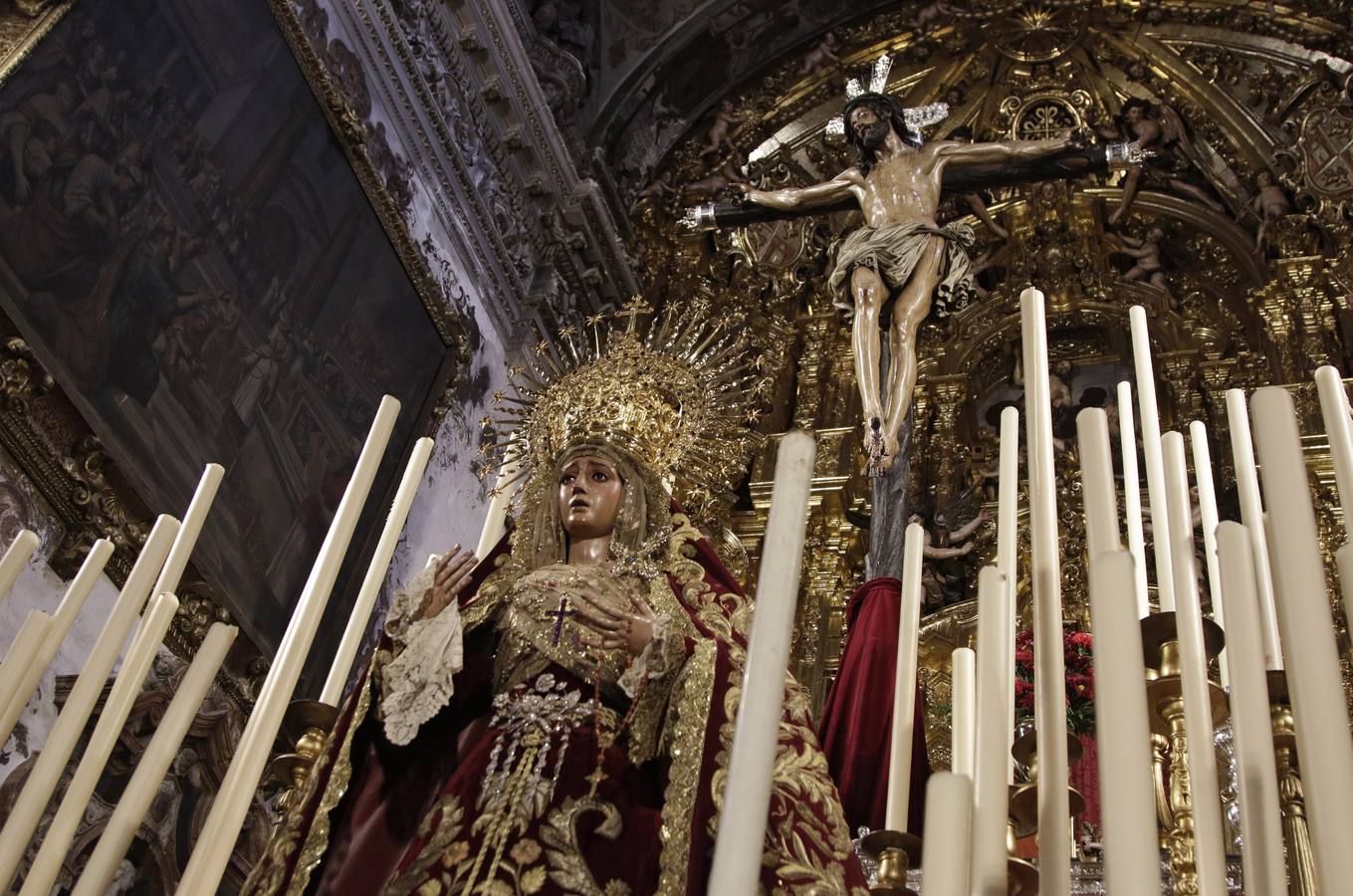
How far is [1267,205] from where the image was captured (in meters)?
8.63

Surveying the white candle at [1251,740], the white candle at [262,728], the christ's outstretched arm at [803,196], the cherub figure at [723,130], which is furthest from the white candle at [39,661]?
the cherub figure at [723,130]

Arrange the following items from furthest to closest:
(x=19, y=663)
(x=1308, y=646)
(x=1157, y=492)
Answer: (x=19, y=663) < (x=1157, y=492) < (x=1308, y=646)

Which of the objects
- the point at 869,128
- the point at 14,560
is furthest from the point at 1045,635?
the point at 869,128

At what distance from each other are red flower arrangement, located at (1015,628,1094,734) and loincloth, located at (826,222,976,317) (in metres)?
1.28

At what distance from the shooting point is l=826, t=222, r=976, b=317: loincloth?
4.91 meters

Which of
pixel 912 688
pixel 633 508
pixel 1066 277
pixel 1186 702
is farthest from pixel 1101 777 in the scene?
pixel 1066 277

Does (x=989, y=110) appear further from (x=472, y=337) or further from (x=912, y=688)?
(x=912, y=688)

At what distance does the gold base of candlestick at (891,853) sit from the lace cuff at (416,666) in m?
1.17

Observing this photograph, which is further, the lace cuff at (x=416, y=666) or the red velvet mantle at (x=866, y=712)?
the red velvet mantle at (x=866, y=712)

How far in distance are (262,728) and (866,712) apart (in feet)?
5.36

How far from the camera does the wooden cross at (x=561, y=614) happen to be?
10.5 feet

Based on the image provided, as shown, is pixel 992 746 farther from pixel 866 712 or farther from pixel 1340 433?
pixel 866 712

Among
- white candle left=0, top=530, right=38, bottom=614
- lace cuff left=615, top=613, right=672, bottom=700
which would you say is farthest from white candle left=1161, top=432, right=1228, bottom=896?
white candle left=0, top=530, right=38, bottom=614

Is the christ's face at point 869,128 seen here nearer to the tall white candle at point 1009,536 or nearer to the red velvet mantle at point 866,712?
the red velvet mantle at point 866,712
